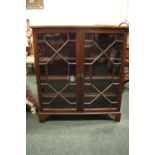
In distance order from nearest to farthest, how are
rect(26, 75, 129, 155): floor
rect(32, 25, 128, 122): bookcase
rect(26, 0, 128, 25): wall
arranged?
rect(26, 75, 129, 155): floor, rect(32, 25, 128, 122): bookcase, rect(26, 0, 128, 25): wall

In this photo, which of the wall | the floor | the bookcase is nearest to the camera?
the floor

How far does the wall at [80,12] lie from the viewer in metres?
3.65

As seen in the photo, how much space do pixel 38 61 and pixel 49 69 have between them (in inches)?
6.3

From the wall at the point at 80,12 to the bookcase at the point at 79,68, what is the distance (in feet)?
6.13

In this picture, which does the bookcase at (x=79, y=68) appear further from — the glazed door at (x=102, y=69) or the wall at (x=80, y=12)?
the wall at (x=80, y=12)

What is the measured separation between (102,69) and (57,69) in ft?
1.68

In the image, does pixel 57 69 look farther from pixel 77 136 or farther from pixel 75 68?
pixel 77 136

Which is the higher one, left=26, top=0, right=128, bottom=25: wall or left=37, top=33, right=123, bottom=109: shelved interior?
left=26, top=0, right=128, bottom=25: wall

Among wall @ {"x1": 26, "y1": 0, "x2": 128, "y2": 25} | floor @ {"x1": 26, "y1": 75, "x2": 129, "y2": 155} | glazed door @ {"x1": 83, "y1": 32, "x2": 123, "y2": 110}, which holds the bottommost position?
floor @ {"x1": 26, "y1": 75, "x2": 129, "y2": 155}

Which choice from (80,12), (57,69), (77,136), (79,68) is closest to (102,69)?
(79,68)

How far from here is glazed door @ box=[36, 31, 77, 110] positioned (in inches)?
79.1

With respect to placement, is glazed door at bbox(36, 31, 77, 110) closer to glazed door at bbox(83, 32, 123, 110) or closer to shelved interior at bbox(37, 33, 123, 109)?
shelved interior at bbox(37, 33, 123, 109)

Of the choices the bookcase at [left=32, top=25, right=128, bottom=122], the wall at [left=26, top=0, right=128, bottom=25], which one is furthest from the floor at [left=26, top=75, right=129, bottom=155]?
the wall at [left=26, top=0, right=128, bottom=25]
